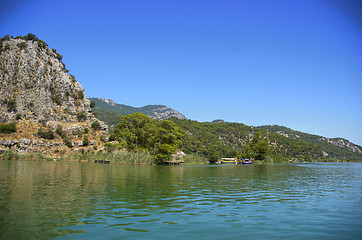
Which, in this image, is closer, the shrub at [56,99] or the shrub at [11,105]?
the shrub at [11,105]

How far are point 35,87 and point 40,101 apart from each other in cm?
839

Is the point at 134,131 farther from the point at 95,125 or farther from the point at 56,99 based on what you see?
the point at 56,99

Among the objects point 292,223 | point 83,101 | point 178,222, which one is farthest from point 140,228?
point 83,101

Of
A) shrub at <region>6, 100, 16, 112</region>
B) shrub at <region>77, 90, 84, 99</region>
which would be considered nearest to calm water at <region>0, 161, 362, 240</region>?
shrub at <region>6, 100, 16, 112</region>

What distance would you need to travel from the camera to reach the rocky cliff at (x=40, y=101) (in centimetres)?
11832

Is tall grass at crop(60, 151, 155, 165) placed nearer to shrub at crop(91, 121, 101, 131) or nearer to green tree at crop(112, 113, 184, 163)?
green tree at crop(112, 113, 184, 163)

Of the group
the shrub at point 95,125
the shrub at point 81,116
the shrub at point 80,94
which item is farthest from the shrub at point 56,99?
the shrub at point 95,125

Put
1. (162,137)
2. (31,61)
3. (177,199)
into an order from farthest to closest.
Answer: (31,61)
(162,137)
(177,199)

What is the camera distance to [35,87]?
135125mm

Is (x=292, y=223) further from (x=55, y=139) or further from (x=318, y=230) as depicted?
(x=55, y=139)

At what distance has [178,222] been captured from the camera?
46.1ft

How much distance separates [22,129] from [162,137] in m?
62.0

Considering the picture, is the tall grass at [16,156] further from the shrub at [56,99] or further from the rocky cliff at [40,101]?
the shrub at [56,99]

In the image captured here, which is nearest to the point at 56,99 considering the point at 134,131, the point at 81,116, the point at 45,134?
the point at 81,116
